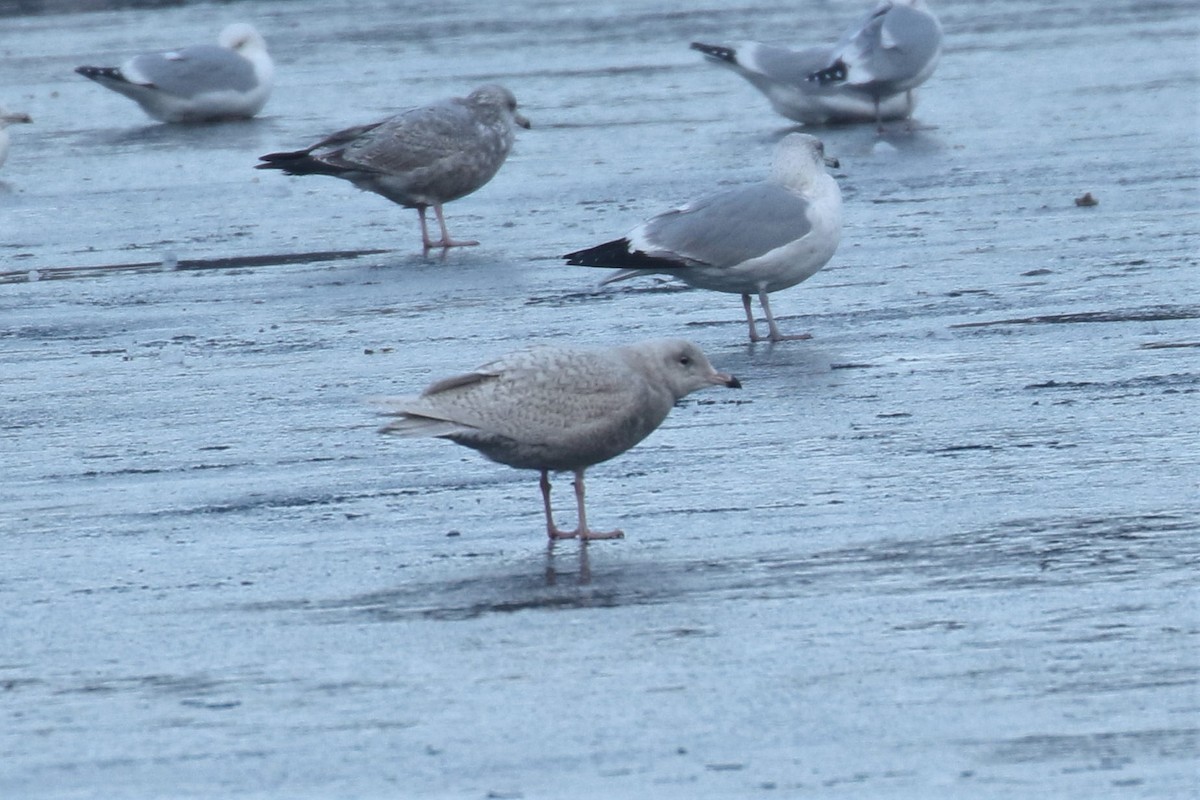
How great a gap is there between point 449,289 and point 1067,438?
4.46m

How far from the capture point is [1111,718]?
5.17 metres

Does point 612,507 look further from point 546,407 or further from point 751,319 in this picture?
point 751,319

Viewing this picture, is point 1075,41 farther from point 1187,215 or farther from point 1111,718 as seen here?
point 1111,718

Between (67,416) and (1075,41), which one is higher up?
(67,416)

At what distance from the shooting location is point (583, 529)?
6.86 m

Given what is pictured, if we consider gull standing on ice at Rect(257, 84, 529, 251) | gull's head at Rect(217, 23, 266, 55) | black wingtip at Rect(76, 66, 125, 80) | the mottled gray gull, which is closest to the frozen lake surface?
gull standing on ice at Rect(257, 84, 529, 251)

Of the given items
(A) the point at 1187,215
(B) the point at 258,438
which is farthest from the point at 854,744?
(A) the point at 1187,215

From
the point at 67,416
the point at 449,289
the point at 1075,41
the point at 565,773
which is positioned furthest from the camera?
the point at 1075,41

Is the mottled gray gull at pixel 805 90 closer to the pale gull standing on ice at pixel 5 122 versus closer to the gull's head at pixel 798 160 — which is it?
the pale gull standing on ice at pixel 5 122

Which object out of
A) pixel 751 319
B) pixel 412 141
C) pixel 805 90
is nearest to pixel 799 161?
pixel 751 319

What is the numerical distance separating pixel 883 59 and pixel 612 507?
1058cm

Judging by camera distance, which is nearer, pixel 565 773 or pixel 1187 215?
pixel 565 773

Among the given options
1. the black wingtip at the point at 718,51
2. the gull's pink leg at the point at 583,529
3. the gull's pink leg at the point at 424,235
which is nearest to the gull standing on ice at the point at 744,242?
the gull's pink leg at the point at 424,235

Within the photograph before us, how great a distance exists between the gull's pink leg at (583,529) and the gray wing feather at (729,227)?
10.2 ft
